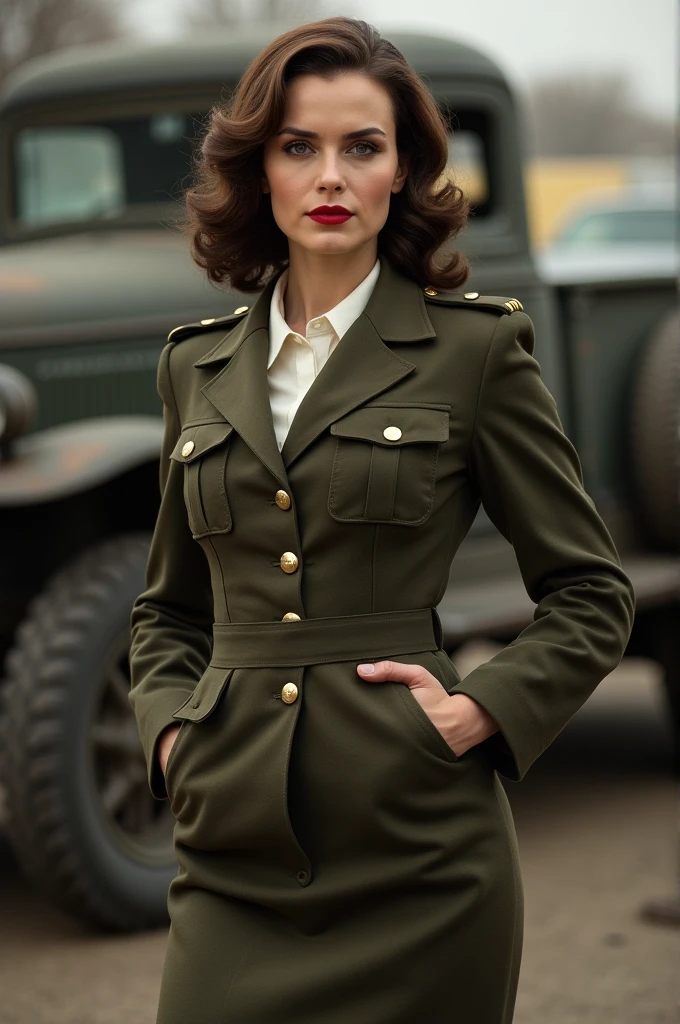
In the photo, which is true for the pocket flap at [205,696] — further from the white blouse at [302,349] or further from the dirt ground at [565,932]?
the dirt ground at [565,932]

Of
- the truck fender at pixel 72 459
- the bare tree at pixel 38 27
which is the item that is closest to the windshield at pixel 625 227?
the truck fender at pixel 72 459

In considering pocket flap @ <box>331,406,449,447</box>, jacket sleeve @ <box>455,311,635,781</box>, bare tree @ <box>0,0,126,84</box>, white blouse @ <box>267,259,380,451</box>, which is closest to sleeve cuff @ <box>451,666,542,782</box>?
jacket sleeve @ <box>455,311,635,781</box>

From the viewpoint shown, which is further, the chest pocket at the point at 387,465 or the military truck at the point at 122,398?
the military truck at the point at 122,398

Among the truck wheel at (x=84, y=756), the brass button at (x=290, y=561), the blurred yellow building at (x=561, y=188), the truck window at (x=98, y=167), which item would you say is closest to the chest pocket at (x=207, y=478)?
the brass button at (x=290, y=561)

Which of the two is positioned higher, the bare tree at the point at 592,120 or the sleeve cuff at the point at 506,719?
the sleeve cuff at the point at 506,719

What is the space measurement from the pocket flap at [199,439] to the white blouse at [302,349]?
0.07 metres

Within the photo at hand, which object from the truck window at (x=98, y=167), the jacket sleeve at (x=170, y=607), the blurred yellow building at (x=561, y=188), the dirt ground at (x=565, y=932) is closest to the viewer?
the jacket sleeve at (x=170, y=607)

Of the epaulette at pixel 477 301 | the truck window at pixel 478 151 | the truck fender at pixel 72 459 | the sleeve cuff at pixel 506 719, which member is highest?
the epaulette at pixel 477 301

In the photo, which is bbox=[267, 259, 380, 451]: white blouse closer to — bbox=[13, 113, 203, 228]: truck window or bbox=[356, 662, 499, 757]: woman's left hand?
bbox=[356, 662, 499, 757]: woman's left hand

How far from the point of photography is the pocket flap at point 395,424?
79.7 inches

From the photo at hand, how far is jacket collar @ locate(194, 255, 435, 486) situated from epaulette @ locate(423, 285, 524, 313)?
27mm

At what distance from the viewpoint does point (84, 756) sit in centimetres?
397

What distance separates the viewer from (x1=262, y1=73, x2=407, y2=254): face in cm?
207

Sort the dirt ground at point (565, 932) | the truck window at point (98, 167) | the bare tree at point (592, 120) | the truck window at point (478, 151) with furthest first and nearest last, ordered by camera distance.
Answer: the bare tree at point (592, 120) → the truck window at point (478, 151) → the truck window at point (98, 167) → the dirt ground at point (565, 932)
